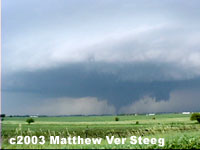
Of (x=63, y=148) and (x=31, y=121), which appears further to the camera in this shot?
(x=31, y=121)

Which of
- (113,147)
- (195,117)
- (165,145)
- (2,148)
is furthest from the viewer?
(195,117)

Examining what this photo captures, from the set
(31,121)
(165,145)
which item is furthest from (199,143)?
(31,121)

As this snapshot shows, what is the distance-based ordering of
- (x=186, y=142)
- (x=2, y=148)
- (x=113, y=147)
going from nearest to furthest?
(x=2, y=148) → (x=113, y=147) → (x=186, y=142)

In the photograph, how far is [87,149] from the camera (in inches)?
816

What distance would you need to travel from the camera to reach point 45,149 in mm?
20766

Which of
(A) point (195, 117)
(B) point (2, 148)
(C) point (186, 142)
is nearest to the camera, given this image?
(B) point (2, 148)

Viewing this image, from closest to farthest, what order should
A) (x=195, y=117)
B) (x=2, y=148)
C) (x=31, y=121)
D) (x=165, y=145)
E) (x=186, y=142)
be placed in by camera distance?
(x=2, y=148) < (x=165, y=145) < (x=186, y=142) < (x=195, y=117) < (x=31, y=121)

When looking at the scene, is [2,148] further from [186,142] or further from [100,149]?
[186,142]

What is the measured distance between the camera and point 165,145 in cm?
2402

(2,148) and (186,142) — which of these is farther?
(186,142)

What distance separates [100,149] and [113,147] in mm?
1301

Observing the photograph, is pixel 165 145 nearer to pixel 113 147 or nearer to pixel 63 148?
pixel 113 147

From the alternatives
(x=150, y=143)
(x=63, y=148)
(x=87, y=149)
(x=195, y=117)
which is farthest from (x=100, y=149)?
(x=195, y=117)

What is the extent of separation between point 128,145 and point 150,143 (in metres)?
2.66
